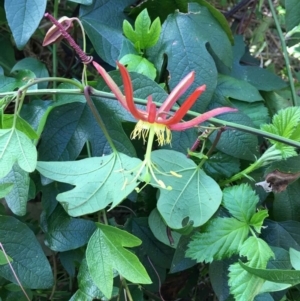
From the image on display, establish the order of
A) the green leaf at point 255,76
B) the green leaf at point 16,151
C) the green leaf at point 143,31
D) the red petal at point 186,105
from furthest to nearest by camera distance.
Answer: the green leaf at point 255,76
the green leaf at point 143,31
the green leaf at point 16,151
the red petal at point 186,105

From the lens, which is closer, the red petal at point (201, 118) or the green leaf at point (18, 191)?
the red petal at point (201, 118)

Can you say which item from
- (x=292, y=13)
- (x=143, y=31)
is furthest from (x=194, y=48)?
(x=292, y=13)

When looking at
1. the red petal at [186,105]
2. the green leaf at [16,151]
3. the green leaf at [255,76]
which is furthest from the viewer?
the green leaf at [255,76]

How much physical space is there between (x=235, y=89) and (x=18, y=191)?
13.8 inches

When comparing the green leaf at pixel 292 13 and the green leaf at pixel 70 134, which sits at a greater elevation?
the green leaf at pixel 292 13

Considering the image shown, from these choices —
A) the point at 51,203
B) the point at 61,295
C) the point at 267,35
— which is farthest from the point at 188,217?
the point at 267,35

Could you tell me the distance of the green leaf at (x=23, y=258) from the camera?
0.57 meters

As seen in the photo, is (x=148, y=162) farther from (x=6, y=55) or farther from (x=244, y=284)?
(x=6, y=55)

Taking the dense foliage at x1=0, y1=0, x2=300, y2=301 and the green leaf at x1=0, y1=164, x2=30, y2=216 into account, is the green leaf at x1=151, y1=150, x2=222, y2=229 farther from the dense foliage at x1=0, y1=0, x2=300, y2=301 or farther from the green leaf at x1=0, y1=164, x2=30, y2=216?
the green leaf at x1=0, y1=164, x2=30, y2=216

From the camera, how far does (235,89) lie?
671 millimetres

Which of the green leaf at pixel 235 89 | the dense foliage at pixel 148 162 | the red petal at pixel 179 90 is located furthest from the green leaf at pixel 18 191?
the green leaf at pixel 235 89

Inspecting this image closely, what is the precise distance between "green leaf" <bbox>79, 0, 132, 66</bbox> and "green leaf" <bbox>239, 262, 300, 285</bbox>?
352 mm

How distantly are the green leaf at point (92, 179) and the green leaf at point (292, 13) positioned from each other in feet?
1.22

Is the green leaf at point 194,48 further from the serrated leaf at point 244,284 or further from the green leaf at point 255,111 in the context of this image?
the serrated leaf at point 244,284
